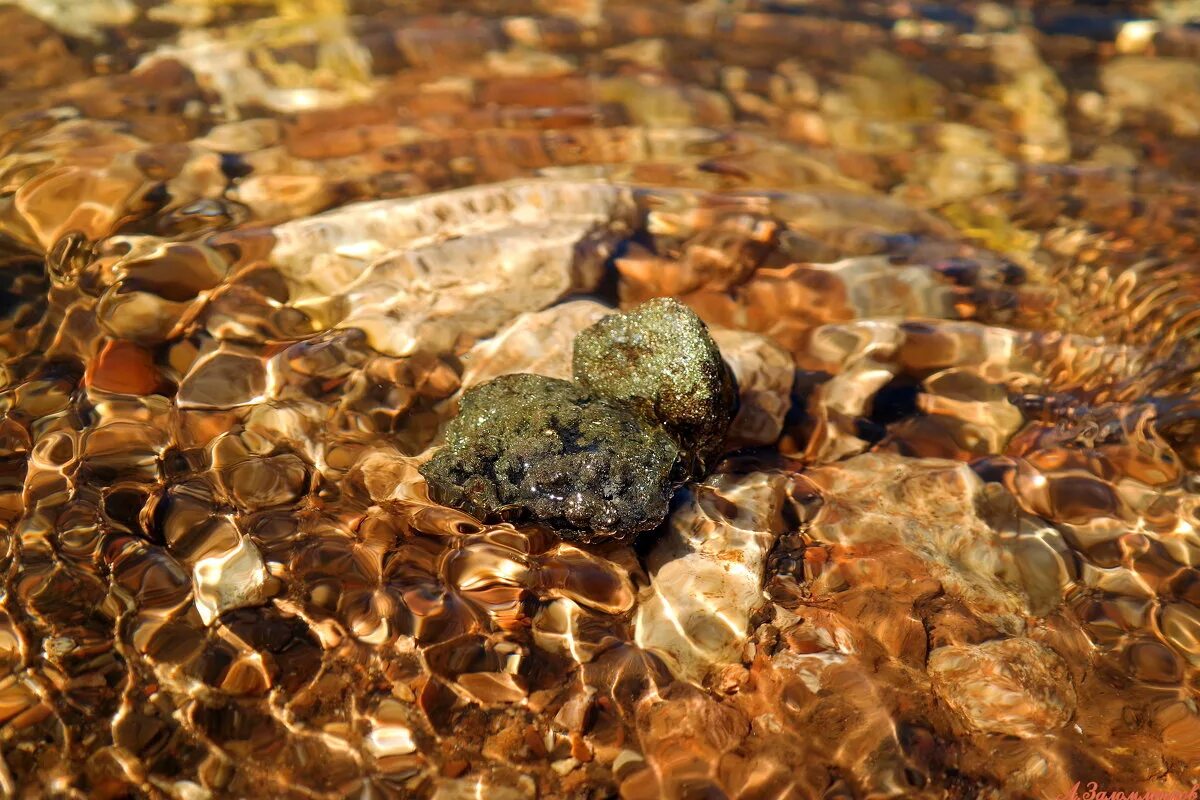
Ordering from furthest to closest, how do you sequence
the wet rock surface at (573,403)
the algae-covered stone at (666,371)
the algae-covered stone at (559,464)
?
the algae-covered stone at (666,371) → the algae-covered stone at (559,464) → the wet rock surface at (573,403)

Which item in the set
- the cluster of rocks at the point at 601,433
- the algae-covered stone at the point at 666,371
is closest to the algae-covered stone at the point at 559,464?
the cluster of rocks at the point at 601,433

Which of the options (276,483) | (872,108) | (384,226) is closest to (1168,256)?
(872,108)

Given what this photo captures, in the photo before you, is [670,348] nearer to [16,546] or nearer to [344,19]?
[16,546]

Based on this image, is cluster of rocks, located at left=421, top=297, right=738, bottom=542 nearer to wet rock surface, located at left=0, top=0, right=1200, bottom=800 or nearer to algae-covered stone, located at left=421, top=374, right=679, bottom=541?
algae-covered stone, located at left=421, top=374, right=679, bottom=541

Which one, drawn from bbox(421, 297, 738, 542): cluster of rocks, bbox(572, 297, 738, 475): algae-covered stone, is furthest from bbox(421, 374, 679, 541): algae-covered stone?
bbox(572, 297, 738, 475): algae-covered stone

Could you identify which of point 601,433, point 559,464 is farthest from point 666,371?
point 559,464

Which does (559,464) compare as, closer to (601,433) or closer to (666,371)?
(601,433)

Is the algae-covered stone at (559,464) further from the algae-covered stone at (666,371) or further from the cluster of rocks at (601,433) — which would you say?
the algae-covered stone at (666,371)
